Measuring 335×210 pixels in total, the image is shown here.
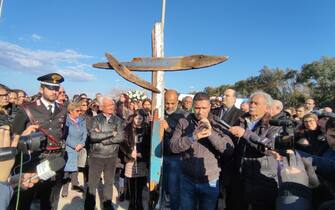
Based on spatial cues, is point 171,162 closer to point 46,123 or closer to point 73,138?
point 46,123

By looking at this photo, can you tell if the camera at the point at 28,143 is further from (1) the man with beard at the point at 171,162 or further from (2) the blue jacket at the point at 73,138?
(2) the blue jacket at the point at 73,138

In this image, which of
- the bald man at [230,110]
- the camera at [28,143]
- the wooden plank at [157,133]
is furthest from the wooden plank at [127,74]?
the camera at [28,143]

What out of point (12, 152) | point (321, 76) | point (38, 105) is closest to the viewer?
point (12, 152)

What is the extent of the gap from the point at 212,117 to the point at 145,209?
250 cm

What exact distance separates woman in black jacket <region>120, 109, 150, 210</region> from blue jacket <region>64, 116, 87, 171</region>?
115 centimetres

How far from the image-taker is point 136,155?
498 cm

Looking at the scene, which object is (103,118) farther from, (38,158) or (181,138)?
(181,138)

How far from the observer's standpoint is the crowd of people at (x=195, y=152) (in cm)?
248

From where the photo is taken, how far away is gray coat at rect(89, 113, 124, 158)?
187 inches

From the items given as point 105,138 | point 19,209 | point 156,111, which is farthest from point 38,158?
point 156,111

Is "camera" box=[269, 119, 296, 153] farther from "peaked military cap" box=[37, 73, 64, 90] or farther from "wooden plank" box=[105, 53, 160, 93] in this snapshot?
"peaked military cap" box=[37, 73, 64, 90]

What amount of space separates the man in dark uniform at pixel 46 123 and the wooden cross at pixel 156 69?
2.98 ft

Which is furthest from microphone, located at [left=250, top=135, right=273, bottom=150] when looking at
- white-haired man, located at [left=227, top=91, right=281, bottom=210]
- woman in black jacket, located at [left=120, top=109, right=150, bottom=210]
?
woman in black jacket, located at [left=120, top=109, right=150, bottom=210]

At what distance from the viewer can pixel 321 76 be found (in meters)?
35.8
